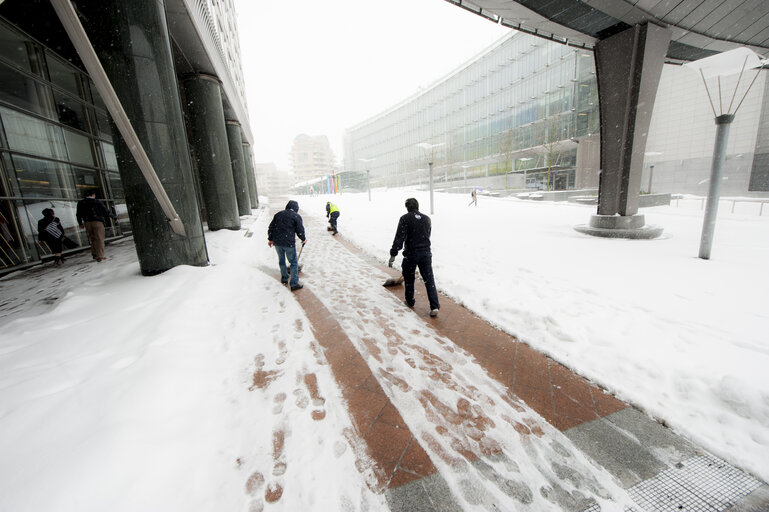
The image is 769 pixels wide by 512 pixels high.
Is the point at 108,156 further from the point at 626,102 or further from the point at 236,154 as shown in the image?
the point at 626,102

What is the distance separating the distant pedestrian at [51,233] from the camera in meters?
7.46

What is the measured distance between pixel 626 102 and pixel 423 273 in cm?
908

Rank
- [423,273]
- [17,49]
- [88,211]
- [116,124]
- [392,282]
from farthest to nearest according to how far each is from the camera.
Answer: [17,49]
[88,211]
[392,282]
[116,124]
[423,273]

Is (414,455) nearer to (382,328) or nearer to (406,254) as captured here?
(382,328)

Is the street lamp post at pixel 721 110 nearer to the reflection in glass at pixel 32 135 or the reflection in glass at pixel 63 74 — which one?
the reflection in glass at pixel 32 135

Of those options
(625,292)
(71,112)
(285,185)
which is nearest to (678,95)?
(625,292)

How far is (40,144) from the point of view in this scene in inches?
331

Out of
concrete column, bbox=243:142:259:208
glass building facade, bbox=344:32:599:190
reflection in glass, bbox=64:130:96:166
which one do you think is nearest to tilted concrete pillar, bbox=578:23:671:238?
reflection in glass, bbox=64:130:96:166

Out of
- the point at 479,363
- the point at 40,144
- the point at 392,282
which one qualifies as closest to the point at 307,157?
the point at 40,144

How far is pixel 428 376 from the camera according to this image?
3.02 metres

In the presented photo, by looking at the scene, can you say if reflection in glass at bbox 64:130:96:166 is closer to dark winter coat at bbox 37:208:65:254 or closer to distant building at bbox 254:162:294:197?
dark winter coat at bbox 37:208:65:254

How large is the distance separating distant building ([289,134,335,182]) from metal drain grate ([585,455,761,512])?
131608mm

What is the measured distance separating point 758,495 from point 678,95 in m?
37.2

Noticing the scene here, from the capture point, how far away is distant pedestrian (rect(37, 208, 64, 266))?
7.46m
